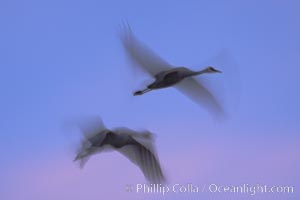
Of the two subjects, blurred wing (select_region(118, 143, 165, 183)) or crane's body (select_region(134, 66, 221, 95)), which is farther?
blurred wing (select_region(118, 143, 165, 183))

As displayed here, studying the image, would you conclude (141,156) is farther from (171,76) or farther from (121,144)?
(171,76)

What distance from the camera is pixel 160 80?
17.7 feet

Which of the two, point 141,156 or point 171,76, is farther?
point 141,156

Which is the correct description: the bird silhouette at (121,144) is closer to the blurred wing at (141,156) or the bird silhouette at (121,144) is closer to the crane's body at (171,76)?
the blurred wing at (141,156)

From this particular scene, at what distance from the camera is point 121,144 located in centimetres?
586

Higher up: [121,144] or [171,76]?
[171,76]

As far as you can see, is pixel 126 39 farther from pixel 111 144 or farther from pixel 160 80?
pixel 111 144

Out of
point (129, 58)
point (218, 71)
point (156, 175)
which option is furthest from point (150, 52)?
point (156, 175)

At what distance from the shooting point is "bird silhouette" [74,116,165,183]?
5.77 metres

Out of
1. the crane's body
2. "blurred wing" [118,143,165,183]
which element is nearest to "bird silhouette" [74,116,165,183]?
"blurred wing" [118,143,165,183]

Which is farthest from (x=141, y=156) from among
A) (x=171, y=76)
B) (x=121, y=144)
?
(x=171, y=76)

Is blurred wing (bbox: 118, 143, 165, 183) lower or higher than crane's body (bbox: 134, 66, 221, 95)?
lower

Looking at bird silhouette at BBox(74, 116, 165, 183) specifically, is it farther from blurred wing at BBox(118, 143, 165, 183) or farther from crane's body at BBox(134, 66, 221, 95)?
crane's body at BBox(134, 66, 221, 95)

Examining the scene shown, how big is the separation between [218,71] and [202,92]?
0.47m
